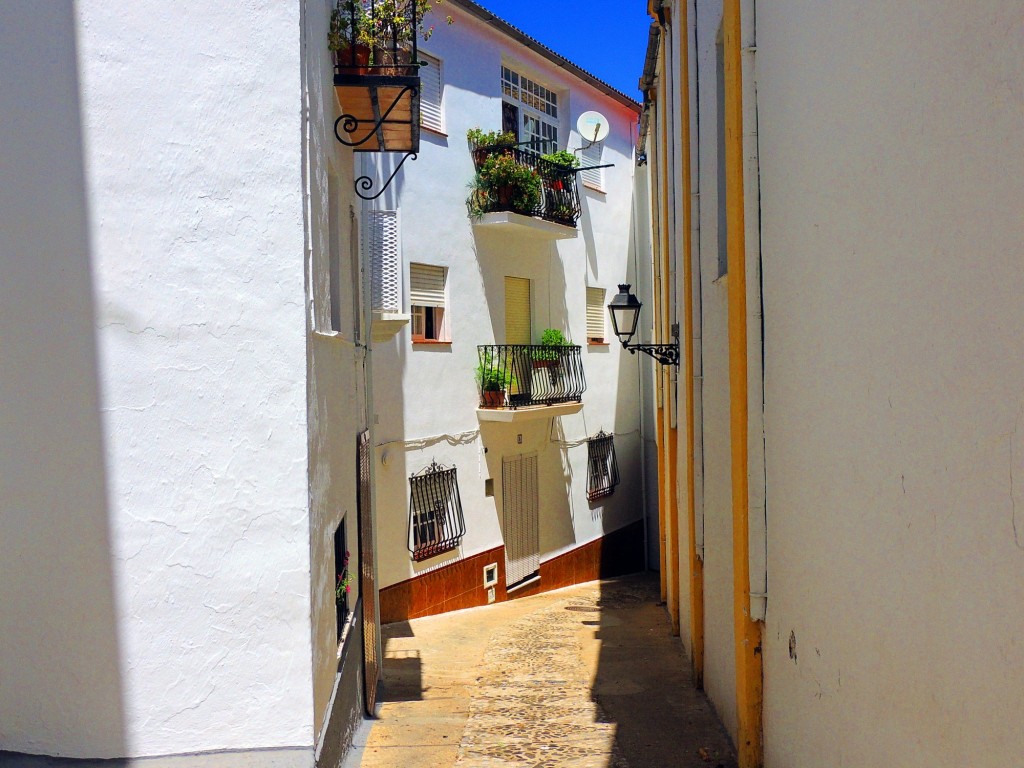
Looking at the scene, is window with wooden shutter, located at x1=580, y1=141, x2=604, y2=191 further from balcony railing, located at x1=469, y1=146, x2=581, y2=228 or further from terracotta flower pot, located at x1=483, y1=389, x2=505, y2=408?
terracotta flower pot, located at x1=483, y1=389, x2=505, y2=408

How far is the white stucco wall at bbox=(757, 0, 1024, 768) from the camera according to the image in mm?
2285

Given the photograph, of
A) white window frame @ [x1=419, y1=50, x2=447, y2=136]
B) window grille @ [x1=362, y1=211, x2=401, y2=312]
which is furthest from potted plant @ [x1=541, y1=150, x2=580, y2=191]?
window grille @ [x1=362, y1=211, x2=401, y2=312]

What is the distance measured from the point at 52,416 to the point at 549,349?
476 inches

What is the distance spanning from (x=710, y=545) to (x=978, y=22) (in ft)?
20.3

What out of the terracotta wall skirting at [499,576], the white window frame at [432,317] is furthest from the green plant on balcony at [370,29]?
the terracotta wall skirting at [499,576]

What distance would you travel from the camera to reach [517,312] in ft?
53.7

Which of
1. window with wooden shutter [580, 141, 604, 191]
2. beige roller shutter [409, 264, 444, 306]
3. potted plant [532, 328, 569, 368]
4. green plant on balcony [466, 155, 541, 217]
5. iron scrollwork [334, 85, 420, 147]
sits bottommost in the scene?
potted plant [532, 328, 569, 368]

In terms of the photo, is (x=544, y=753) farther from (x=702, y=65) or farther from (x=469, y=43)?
(x=469, y=43)

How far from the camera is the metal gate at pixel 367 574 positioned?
8172mm

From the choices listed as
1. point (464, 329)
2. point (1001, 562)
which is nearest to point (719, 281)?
point (1001, 562)

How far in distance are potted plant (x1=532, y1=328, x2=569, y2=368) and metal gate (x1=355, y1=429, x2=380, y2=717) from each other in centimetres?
704

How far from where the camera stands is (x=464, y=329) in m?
14.7

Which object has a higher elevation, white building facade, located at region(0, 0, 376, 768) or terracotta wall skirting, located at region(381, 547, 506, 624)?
white building facade, located at region(0, 0, 376, 768)

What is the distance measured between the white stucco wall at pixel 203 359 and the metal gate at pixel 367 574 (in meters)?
3.13
